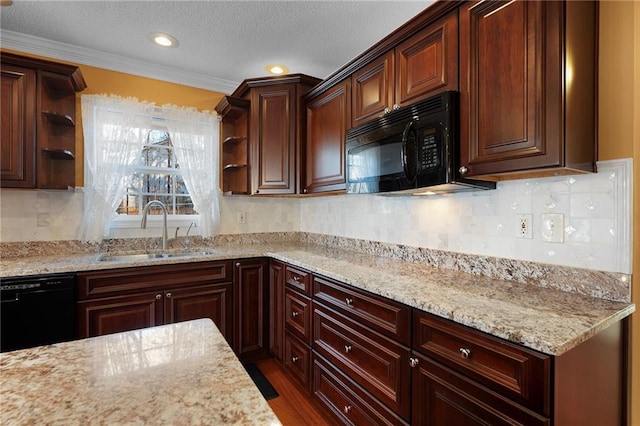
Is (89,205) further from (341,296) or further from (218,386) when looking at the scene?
(218,386)

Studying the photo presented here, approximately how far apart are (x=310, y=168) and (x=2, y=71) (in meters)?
2.14

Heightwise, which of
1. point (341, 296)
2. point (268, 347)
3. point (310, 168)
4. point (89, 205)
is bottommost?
point (268, 347)

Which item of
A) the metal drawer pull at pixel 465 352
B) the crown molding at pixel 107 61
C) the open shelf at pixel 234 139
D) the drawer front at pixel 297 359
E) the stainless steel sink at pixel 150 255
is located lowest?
the drawer front at pixel 297 359

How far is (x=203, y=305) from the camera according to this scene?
7.91 feet

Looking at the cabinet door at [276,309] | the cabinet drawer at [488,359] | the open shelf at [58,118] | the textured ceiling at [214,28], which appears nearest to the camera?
the cabinet drawer at [488,359]

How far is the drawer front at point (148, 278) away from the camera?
205cm

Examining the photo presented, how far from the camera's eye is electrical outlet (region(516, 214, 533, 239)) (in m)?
1.49

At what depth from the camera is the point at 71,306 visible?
197 centimetres

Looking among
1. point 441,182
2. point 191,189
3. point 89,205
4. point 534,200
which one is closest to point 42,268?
point 89,205

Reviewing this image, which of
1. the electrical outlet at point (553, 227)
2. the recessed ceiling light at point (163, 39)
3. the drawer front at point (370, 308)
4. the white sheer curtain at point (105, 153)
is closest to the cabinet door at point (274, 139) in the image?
the recessed ceiling light at point (163, 39)

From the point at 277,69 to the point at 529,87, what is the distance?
84.8 inches

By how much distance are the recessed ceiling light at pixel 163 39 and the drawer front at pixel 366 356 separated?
215 cm

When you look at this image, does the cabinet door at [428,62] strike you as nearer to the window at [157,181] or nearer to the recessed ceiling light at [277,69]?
the recessed ceiling light at [277,69]

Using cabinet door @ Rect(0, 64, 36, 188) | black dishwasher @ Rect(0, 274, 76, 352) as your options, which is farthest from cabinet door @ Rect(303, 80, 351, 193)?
cabinet door @ Rect(0, 64, 36, 188)
